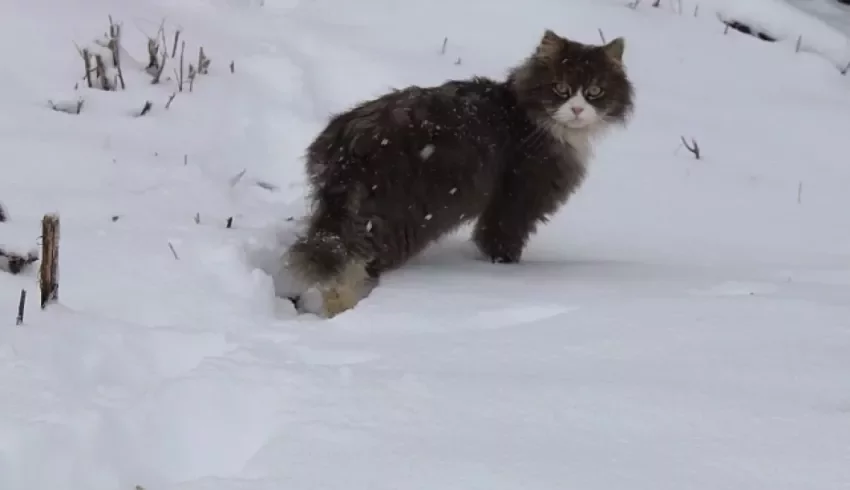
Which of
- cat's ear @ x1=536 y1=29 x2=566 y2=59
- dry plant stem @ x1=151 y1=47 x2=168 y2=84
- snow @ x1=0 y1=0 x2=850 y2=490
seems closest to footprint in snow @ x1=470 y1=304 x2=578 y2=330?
snow @ x1=0 y1=0 x2=850 y2=490

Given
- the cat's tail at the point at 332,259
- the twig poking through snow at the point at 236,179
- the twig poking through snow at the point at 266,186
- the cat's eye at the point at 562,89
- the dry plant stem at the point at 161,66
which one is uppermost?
the cat's eye at the point at 562,89

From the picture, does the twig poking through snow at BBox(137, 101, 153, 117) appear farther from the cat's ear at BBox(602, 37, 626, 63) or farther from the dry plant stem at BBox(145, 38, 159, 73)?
the cat's ear at BBox(602, 37, 626, 63)

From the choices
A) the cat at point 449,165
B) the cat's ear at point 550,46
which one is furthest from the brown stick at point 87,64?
the cat's ear at point 550,46

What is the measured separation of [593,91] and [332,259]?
1.49 meters

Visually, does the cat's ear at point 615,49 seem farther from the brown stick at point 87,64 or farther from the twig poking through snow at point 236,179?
the brown stick at point 87,64

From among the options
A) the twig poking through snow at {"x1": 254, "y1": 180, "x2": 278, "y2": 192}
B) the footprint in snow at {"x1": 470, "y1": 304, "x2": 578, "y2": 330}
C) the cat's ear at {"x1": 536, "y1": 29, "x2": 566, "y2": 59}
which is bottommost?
the twig poking through snow at {"x1": 254, "y1": 180, "x2": 278, "y2": 192}

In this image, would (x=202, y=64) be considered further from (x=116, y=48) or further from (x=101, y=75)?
(x=101, y=75)

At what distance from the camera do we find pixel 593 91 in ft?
12.3

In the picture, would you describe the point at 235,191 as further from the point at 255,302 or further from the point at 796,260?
the point at 796,260

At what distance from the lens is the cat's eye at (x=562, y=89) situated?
12.0 ft

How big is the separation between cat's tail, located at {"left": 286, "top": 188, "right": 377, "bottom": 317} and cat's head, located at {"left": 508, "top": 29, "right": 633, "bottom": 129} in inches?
40.2

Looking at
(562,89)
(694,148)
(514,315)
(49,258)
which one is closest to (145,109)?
(562,89)

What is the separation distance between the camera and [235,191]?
3732 millimetres

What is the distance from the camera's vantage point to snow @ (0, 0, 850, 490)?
5.59ft
